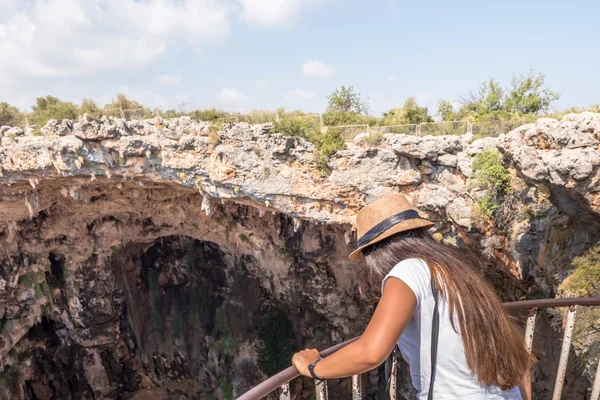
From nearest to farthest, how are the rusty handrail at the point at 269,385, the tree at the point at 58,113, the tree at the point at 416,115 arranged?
the rusty handrail at the point at 269,385 < the tree at the point at 58,113 < the tree at the point at 416,115

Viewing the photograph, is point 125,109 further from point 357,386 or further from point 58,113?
point 357,386

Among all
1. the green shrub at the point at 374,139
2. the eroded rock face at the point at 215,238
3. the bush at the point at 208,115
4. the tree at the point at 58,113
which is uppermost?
the tree at the point at 58,113

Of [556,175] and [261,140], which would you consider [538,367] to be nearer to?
[556,175]

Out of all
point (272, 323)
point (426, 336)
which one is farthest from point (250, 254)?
point (426, 336)

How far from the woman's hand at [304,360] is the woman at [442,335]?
2.7 inches

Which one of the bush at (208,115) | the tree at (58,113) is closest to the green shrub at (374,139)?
the bush at (208,115)

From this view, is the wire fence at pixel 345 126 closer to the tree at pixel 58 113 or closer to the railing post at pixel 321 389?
the tree at pixel 58 113

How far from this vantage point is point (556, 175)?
4988mm

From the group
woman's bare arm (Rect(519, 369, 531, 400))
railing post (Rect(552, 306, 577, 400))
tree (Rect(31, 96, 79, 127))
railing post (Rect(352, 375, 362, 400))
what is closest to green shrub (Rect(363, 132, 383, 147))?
railing post (Rect(552, 306, 577, 400))

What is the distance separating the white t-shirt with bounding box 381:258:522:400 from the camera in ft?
5.03

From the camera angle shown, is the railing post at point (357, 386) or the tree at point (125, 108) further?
the tree at point (125, 108)

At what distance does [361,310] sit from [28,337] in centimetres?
1322

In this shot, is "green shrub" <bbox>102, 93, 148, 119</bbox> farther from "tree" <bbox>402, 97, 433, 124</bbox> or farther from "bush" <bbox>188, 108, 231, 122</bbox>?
"tree" <bbox>402, 97, 433, 124</bbox>

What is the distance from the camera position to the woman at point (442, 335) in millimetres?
1457
